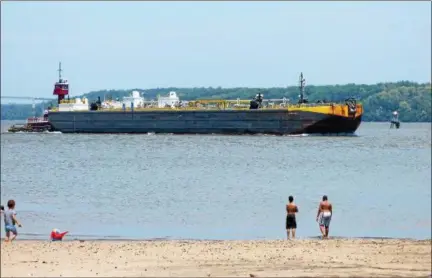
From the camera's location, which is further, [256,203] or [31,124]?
[31,124]

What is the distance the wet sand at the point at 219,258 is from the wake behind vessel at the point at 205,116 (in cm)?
7080

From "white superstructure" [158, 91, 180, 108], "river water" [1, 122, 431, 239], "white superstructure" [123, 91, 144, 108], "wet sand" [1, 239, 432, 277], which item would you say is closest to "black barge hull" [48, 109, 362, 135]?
"white superstructure" [123, 91, 144, 108]

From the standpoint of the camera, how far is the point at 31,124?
130 metres

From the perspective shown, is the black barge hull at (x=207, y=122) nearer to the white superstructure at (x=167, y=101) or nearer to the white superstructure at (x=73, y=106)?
the white superstructure at (x=73, y=106)

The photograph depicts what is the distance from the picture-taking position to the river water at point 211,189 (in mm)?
27328

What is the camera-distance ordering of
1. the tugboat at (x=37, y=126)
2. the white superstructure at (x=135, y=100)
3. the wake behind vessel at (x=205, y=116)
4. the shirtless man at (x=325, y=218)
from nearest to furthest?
the shirtless man at (x=325, y=218), the wake behind vessel at (x=205, y=116), the white superstructure at (x=135, y=100), the tugboat at (x=37, y=126)

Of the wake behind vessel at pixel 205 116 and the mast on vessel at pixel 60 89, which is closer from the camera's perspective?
the wake behind vessel at pixel 205 116

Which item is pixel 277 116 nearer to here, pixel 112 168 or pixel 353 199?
pixel 112 168

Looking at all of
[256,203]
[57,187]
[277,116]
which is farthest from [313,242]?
[277,116]

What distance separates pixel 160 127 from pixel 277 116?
1775 cm

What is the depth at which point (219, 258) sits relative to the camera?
1880 cm

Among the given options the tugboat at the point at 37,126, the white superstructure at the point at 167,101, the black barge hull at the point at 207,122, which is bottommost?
the tugboat at the point at 37,126

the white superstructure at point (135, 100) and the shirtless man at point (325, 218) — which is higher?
the white superstructure at point (135, 100)

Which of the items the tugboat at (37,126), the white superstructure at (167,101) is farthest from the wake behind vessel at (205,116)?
the tugboat at (37,126)
